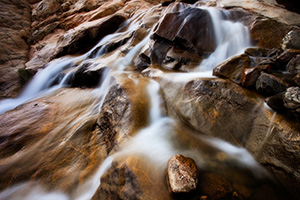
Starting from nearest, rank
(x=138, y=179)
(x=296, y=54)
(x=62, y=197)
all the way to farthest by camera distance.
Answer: (x=138, y=179)
(x=62, y=197)
(x=296, y=54)

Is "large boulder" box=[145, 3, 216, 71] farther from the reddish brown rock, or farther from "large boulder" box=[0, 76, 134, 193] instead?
"large boulder" box=[0, 76, 134, 193]

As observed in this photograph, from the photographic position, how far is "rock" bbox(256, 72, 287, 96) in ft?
8.69

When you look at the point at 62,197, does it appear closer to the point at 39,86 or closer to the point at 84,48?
the point at 39,86

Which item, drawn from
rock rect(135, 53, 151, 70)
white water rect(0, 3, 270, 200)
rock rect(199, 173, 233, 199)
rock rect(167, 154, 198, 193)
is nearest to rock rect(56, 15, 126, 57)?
white water rect(0, 3, 270, 200)

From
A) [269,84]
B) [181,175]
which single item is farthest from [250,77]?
[181,175]

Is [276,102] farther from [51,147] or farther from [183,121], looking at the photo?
[51,147]

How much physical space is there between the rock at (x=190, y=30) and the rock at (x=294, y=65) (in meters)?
2.51

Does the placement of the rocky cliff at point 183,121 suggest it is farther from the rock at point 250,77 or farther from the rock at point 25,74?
the rock at point 25,74

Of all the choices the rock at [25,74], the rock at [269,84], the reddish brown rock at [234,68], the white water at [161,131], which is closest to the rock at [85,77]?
the white water at [161,131]

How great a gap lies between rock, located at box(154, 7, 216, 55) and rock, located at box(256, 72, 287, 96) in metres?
2.88

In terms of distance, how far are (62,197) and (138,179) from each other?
181 cm

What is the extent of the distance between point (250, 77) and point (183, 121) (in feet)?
6.08

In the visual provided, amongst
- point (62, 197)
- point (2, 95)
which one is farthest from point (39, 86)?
point (62, 197)

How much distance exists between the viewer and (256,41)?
504 centimetres
